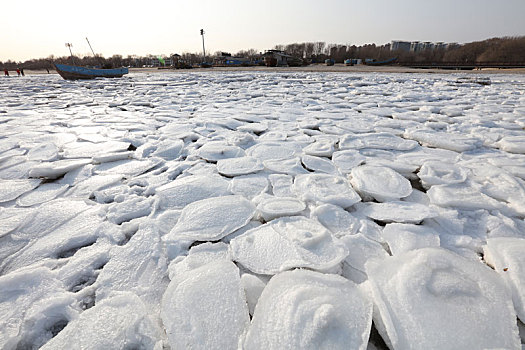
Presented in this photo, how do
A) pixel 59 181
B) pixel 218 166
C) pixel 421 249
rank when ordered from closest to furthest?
pixel 421 249 → pixel 59 181 → pixel 218 166

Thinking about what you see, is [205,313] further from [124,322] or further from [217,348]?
[124,322]

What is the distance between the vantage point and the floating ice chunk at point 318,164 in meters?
1.65

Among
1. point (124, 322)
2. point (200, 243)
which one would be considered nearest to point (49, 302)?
point (124, 322)

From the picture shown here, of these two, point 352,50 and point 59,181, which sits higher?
point 352,50

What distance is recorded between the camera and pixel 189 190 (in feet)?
4.65

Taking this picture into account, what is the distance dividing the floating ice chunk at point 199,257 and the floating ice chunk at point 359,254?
0.46 meters

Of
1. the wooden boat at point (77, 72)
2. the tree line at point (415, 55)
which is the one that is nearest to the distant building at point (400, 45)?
the tree line at point (415, 55)

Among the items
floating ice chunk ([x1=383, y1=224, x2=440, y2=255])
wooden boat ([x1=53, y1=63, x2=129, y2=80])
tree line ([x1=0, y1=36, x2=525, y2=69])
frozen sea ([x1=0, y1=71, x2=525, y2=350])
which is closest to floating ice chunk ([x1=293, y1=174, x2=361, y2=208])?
frozen sea ([x1=0, y1=71, x2=525, y2=350])

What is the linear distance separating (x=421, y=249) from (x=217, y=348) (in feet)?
2.51

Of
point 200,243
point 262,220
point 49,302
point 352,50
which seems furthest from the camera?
point 352,50

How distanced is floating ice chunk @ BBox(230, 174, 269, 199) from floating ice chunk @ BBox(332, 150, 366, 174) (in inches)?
22.1

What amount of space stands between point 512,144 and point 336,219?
6.17 ft

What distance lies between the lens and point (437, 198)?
4.16ft

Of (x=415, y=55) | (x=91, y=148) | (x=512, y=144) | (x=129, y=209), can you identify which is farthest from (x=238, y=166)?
(x=415, y=55)
